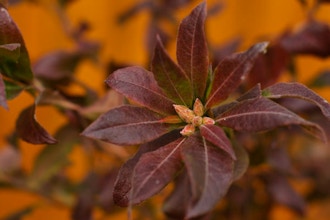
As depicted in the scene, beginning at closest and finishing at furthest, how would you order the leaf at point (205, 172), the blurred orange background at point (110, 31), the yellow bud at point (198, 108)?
the leaf at point (205, 172), the yellow bud at point (198, 108), the blurred orange background at point (110, 31)

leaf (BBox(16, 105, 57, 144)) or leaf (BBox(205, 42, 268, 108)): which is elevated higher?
leaf (BBox(205, 42, 268, 108))

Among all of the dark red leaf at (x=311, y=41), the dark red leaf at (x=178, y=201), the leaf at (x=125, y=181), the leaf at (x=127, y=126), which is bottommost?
the dark red leaf at (x=178, y=201)

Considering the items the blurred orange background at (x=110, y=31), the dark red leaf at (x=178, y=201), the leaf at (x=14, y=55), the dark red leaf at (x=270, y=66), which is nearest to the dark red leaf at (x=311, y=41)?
the dark red leaf at (x=270, y=66)

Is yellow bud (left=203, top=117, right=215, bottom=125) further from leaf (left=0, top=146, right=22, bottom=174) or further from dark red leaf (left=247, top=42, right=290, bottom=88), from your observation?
leaf (left=0, top=146, right=22, bottom=174)

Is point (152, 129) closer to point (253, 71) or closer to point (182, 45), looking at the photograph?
point (182, 45)

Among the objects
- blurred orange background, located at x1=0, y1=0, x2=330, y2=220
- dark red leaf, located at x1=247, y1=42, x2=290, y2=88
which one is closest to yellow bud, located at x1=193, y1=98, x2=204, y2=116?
dark red leaf, located at x1=247, y1=42, x2=290, y2=88

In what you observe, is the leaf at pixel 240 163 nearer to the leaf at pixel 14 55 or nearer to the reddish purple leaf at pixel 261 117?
the reddish purple leaf at pixel 261 117

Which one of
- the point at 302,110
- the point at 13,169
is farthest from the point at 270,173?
the point at 13,169
